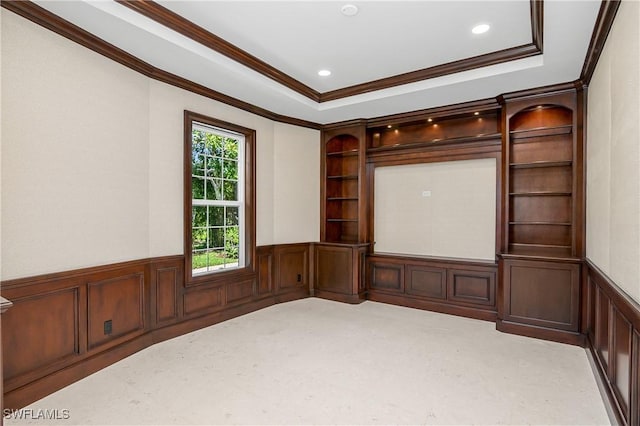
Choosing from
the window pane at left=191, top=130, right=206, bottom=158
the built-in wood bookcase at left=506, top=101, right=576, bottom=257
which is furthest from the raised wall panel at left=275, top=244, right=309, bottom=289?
the built-in wood bookcase at left=506, top=101, right=576, bottom=257

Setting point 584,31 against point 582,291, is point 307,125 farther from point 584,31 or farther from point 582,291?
point 582,291

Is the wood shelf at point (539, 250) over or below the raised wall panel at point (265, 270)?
over

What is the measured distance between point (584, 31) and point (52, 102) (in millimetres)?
4091

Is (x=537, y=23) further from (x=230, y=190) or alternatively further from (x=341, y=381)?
(x=230, y=190)

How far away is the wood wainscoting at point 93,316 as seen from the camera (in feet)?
8.03

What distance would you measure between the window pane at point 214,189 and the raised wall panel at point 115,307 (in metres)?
1.30

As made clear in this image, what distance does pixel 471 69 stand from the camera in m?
3.71

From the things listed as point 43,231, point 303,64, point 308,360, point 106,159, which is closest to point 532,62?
point 303,64

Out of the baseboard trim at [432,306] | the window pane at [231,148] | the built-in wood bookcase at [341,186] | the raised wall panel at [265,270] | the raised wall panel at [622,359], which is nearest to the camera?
the raised wall panel at [622,359]

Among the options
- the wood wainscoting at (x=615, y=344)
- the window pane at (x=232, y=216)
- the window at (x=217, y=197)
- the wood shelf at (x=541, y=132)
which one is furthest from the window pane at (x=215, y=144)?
the wood wainscoting at (x=615, y=344)

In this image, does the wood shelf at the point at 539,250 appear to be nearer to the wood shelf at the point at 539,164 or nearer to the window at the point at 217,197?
the wood shelf at the point at 539,164

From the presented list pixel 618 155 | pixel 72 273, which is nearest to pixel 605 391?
pixel 618 155

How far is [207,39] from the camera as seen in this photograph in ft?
10.3

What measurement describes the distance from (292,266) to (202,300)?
1613mm
